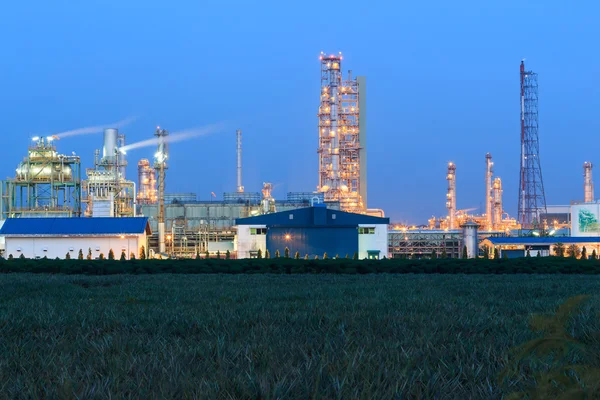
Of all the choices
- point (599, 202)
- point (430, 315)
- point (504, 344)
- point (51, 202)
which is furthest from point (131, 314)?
point (599, 202)

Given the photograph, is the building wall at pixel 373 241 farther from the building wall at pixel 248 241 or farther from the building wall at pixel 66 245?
the building wall at pixel 66 245

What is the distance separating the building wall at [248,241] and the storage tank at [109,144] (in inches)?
805

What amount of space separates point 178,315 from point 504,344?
3714 mm

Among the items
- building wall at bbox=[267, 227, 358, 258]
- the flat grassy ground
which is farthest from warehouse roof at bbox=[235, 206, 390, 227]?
the flat grassy ground

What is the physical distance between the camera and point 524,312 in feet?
29.3

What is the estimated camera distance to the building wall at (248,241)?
53219 mm

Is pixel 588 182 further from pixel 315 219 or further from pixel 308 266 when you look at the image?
pixel 308 266

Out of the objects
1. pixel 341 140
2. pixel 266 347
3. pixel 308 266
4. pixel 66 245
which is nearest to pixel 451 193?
pixel 341 140

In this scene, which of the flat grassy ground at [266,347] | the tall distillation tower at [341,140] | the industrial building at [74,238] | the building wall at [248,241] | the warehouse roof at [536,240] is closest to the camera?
the flat grassy ground at [266,347]

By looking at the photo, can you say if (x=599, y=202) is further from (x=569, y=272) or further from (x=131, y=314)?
(x=131, y=314)

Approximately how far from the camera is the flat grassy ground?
4.18 m

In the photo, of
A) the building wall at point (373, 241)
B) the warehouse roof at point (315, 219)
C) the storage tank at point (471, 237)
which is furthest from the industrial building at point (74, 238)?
the storage tank at point (471, 237)

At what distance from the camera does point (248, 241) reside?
53594 millimetres

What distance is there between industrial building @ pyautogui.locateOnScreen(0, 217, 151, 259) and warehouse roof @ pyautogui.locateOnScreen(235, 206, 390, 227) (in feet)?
27.2
